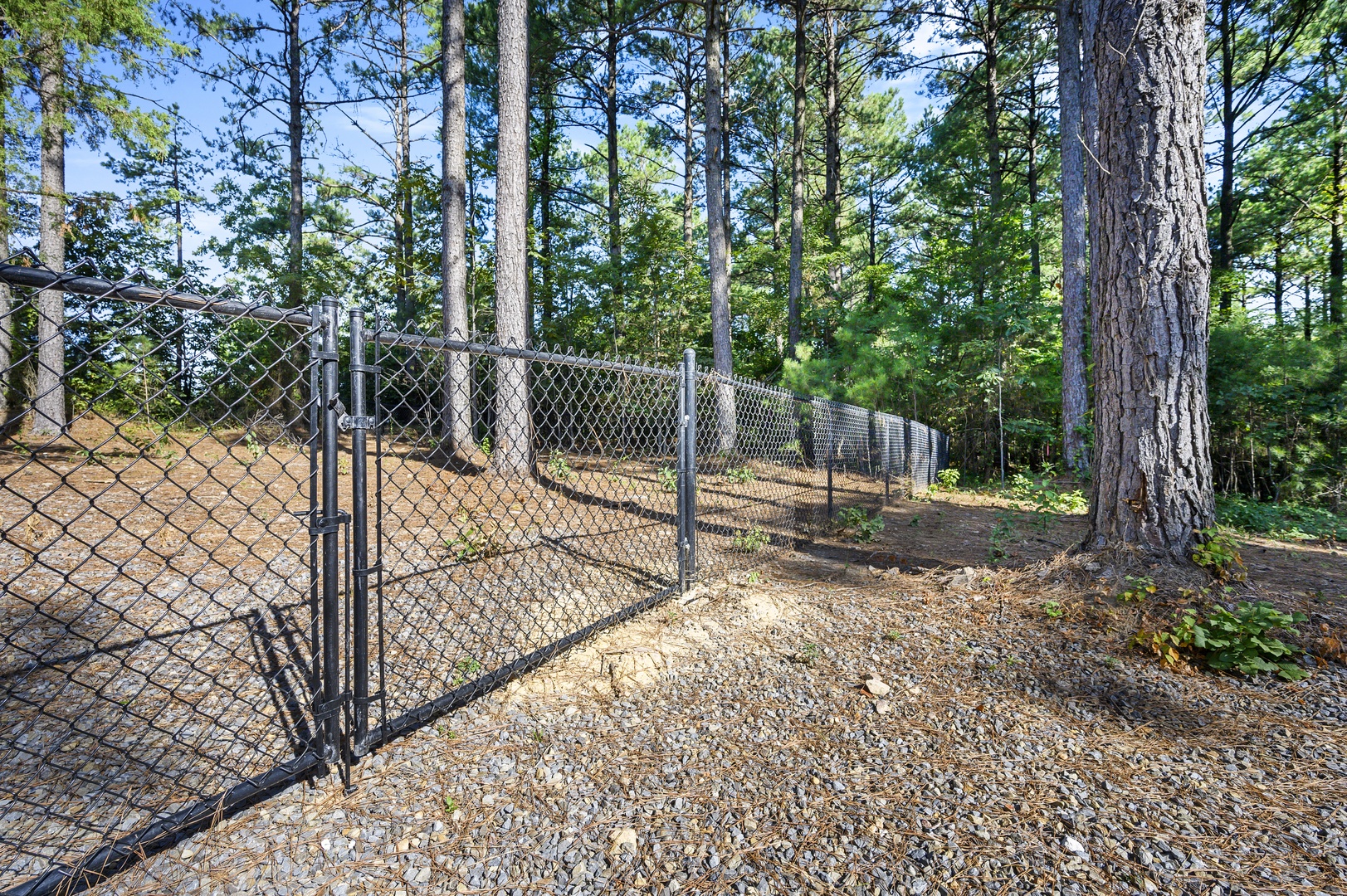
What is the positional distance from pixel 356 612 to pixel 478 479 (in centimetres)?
435

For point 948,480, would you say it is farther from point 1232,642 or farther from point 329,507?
point 329,507

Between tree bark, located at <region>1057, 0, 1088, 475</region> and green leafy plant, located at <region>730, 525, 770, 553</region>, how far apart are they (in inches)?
301

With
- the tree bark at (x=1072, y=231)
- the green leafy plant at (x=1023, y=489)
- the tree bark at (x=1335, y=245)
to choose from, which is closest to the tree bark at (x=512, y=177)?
the green leafy plant at (x=1023, y=489)

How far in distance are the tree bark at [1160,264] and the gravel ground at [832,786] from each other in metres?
0.99

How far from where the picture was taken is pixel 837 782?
1794mm

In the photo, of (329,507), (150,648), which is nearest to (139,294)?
(329,507)

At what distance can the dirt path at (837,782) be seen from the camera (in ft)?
4.75

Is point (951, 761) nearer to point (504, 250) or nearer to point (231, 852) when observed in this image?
point (231, 852)

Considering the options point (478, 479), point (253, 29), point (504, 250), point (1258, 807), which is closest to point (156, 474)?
point (478, 479)

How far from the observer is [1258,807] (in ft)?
5.42

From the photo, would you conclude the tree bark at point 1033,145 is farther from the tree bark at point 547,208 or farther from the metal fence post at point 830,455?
the tree bark at point 547,208

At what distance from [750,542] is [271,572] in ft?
10.2

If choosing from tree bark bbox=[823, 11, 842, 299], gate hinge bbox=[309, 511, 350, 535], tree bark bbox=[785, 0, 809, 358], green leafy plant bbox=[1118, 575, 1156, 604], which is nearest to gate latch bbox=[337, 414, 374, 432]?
gate hinge bbox=[309, 511, 350, 535]

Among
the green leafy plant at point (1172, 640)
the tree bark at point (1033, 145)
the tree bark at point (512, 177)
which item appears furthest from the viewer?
the tree bark at point (1033, 145)
